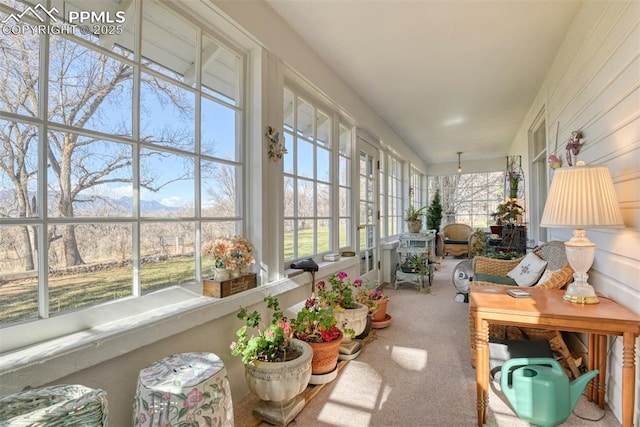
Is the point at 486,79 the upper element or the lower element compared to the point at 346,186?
upper

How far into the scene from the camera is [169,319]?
141 cm

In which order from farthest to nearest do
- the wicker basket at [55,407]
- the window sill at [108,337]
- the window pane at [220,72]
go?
the window pane at [220,72]
the window sill at [108,337]
the wicker basket at [55,407]

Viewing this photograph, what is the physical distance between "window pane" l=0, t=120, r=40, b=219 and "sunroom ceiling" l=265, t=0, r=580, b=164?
1.68 metres

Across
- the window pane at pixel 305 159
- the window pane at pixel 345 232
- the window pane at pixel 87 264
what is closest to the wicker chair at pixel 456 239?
the window pane at pixel 345 232

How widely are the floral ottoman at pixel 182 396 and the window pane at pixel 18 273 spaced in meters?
0.47

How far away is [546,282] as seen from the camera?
6.96ft

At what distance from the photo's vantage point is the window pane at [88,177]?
1.18 meters

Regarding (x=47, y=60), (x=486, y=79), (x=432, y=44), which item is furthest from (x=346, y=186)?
(x=47, y=60)

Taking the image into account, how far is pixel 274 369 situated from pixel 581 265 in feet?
5.74

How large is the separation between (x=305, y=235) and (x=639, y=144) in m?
2.16

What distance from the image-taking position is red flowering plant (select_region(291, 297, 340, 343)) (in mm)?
2000

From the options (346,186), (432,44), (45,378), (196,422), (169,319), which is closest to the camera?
(45,378)

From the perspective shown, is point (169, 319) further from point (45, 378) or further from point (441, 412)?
point (441, 412)

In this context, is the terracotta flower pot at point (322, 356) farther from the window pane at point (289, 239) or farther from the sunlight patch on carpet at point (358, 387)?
the window pane at point (289, 239)
